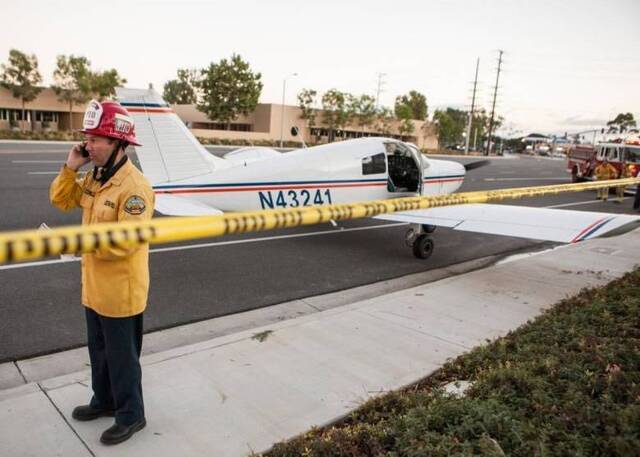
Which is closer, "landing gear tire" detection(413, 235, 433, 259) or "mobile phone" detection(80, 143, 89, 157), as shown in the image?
"mobile phone" detection(80, 143, 89, 157)

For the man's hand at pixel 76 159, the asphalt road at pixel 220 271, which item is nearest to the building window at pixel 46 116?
the asphalt road at pixel 220 271

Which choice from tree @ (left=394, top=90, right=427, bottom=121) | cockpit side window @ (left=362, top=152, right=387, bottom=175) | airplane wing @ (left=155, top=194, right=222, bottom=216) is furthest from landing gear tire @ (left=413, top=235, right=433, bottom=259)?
tree @ (left=394, top=90, right=427, bottom=121)

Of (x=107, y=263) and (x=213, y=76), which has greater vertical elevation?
(x=213, y=76)

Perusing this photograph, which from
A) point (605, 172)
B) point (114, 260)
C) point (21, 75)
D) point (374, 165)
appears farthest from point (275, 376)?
point (21, 75)

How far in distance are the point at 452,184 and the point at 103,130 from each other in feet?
30.4

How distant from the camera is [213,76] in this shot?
64.1 m

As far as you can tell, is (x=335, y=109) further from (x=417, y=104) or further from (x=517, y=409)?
(x=517, y=409)

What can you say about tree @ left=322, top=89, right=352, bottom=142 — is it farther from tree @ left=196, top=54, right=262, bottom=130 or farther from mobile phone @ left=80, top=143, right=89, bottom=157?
mobile phone @ left=80, top=143, right=89, bottom=157

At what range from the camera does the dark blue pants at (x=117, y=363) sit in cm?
317

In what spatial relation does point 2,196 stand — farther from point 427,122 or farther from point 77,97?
point 427,122

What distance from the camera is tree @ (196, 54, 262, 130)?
212 ft

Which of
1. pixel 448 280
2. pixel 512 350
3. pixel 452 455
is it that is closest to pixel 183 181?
pixel 448 280

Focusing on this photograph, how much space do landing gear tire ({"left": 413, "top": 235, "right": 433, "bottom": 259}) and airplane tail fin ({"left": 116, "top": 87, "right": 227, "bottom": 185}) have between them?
A: 158 inches

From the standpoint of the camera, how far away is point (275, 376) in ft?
14.2
